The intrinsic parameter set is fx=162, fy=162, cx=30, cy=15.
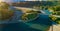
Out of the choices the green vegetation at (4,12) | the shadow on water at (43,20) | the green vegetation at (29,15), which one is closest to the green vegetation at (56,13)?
the shadow on water at (43,20)

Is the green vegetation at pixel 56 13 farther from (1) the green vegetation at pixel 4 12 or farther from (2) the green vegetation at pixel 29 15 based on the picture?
(1) the green vegetation at pixel 4 12

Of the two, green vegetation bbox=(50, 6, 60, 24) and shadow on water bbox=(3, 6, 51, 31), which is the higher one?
green vegetation bbox=(50, 6, 60, 24)

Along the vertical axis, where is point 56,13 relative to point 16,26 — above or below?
above

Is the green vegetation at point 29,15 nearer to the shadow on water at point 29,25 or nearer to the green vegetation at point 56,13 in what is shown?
the shadow on water at point 29,25

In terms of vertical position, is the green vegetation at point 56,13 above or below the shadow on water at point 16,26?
above

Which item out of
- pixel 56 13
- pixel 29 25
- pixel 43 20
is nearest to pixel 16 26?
pixel 29 25

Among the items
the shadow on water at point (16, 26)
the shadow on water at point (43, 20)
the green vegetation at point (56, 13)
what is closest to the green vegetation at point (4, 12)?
the shadow on water at point (16, 26)

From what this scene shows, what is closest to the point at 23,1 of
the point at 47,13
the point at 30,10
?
the point at 30,10

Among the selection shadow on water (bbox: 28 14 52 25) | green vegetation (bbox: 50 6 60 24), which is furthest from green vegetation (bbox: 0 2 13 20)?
green vegetation (bbox: 50 6 60 24)

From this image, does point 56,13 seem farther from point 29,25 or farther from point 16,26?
point 16,26

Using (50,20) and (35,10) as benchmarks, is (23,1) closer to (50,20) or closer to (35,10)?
(35,10)

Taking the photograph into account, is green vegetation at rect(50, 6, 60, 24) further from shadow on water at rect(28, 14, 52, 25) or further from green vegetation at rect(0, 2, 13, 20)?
green vegetation at rect(0, 2, 13, 20)
